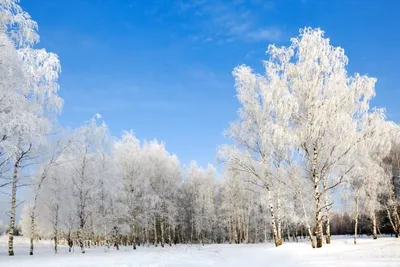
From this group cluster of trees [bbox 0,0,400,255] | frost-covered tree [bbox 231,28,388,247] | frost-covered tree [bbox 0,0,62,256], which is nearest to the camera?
frost-covered tree [bbox 0,0,62,256]

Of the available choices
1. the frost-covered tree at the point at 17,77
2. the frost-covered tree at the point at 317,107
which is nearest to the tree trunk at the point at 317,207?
the frost-covered tree at the point at 317,107

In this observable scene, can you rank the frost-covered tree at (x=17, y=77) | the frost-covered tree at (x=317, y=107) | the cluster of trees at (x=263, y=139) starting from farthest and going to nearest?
the frost-covered tree at (x=317, y=107) → the cluster of trees at (x=263, y=139) → the frost-covered tree at (x=17, y=77)

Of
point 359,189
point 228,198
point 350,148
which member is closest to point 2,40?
point 350,148

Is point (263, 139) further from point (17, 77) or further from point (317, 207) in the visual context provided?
point (17, 77)

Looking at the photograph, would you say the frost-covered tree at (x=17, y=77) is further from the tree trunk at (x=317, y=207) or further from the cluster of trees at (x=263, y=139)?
the tree trunk at (x=317, y=207)

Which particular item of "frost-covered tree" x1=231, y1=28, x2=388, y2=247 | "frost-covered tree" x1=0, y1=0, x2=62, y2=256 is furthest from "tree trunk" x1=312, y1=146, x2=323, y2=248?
"frost-covered tree" x1=0, y1=0, x2=62, y2=256

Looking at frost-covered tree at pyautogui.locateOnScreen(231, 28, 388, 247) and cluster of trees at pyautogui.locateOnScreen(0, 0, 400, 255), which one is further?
frost-covered tree at pyautogui.locateOnScreen(231, 28, 388, 247)

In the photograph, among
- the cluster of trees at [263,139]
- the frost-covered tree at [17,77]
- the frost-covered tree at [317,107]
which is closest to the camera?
the frost-covered tree at [17,77]

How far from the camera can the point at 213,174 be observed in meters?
70.3

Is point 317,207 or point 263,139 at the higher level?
point 263,139

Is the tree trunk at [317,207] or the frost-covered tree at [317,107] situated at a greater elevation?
the frost-covered tree at [317,107]

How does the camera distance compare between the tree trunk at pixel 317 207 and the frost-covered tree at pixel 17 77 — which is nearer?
the frost-covered tree at pixel 17 77

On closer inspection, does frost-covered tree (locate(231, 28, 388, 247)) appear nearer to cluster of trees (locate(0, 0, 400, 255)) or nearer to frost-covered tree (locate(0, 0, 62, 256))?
cluster of trees (locate(0, 0, 400, 255))

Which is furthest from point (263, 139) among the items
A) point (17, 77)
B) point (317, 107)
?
point (17, 77)
